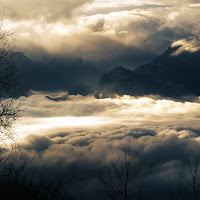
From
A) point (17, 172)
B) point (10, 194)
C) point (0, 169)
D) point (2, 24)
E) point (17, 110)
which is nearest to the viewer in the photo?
point (10, 194)

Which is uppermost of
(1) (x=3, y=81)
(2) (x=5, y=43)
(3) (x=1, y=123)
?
(2) (x=5, y=43)

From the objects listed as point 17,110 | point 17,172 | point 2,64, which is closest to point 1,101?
point 17,110

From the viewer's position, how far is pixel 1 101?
685 inches

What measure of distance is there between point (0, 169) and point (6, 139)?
151 inches

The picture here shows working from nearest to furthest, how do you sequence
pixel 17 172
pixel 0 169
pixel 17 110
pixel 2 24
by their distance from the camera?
1. pixel 17 172
2. pixel 0 169
3. pixel 2 24
4. pixel 17 110

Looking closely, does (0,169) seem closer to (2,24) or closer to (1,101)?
(1,101)

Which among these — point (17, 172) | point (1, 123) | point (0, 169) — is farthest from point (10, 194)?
point (1, 123)

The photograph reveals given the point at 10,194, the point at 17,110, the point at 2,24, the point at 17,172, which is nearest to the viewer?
the point at 10,194

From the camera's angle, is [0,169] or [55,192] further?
[0,169]

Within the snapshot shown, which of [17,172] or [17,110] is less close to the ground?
[17,110]

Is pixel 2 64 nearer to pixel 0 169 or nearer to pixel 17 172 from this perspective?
pixel 0 169

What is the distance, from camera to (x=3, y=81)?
1698 centimetres

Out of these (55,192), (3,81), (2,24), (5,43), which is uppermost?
(2,24)

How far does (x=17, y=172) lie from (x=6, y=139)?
7.66 metres
